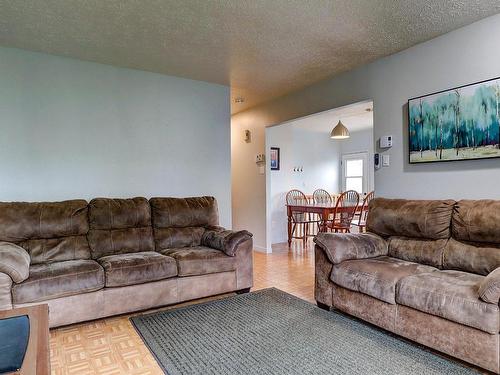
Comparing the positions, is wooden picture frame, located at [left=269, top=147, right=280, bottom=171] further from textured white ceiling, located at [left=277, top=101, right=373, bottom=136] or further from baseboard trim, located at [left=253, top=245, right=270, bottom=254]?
baseboard trim, located at [left=253, top=245, right=270, bottom=254]

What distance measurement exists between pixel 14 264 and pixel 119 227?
99 cm

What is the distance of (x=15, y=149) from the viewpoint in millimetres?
3062

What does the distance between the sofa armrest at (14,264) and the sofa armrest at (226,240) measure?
155cm

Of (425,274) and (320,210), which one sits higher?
(320,210)

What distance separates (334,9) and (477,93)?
1.32 metres

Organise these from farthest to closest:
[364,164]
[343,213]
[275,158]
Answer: [364,164], [275,158], [343,213]

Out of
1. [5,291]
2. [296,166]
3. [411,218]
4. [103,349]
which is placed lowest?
[103,349]

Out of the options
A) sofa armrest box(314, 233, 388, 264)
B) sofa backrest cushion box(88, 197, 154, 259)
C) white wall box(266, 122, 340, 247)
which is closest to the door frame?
white wall box(266, 122, 340, 247)

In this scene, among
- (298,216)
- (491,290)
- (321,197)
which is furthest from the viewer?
(321,197)

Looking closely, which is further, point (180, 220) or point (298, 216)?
point (298, 216)

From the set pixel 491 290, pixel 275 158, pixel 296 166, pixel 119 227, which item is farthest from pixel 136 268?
pixel 296 166

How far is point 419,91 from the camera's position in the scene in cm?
304

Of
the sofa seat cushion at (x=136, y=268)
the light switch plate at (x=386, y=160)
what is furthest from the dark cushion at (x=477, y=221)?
the sofa seat cushion at (x=136, y=268)

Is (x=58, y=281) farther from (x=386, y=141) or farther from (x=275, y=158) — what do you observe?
(x=275, y=158)
